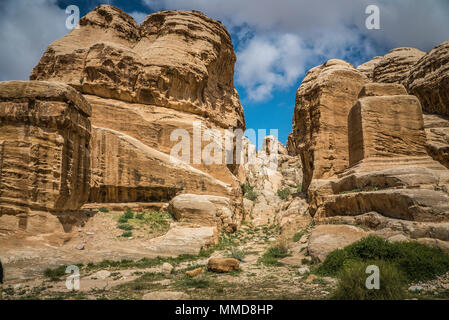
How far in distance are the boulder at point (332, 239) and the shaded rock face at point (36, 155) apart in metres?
9.11

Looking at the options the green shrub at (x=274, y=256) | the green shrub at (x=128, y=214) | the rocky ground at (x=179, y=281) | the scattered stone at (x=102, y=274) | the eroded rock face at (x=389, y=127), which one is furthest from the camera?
the green shrub at (x=128, y=214)

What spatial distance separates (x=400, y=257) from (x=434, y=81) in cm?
1915

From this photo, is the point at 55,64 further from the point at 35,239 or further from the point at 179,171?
the point at 35,239

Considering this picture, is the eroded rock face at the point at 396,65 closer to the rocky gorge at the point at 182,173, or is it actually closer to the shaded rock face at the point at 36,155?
the rocky gorge at the point at 182,173

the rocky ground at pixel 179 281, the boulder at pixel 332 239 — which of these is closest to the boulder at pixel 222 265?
the rocky ground at pixel 179 281

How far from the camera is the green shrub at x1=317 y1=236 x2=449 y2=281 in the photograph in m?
6.70

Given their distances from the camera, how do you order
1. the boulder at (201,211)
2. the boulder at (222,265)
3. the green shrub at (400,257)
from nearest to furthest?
the green shrub at (400,257)
the boulder at (222,265)
the boulder at (201,211)

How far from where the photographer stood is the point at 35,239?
984 centimetres

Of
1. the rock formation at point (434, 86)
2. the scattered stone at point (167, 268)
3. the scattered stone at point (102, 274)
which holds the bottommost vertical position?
the scattered stone at point (167, 268)

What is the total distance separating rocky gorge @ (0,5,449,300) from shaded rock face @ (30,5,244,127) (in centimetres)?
10

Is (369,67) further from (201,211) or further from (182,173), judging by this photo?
(201,211)

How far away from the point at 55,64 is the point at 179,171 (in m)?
12.8

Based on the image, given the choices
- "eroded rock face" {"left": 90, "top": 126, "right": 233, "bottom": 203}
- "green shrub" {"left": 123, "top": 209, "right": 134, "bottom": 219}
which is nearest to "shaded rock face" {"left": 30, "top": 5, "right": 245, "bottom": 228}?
"eroded rock face" {"left": 90, "top": 126, "right": 233, "bottom": 203}

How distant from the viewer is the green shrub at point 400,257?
6.70 meters
